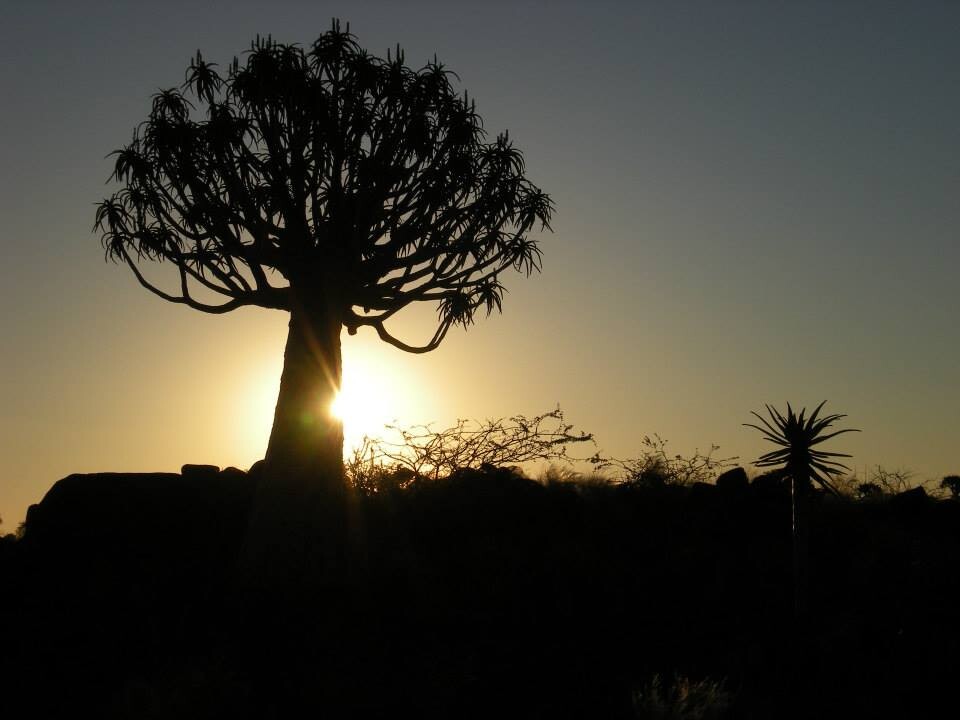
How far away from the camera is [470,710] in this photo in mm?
9039

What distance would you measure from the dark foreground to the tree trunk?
680mm

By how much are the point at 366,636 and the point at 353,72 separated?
24.4ft

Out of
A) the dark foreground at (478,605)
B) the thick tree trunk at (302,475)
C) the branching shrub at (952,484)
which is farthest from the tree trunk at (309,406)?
the branching shrub at (952,484)

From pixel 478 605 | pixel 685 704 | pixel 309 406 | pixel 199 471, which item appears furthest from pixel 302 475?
pixel 685 704

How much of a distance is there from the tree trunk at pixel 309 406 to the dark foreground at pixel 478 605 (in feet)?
2.23

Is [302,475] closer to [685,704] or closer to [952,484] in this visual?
[685,704]

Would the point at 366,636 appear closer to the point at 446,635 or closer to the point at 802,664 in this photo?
the point at 446,635

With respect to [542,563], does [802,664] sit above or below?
below

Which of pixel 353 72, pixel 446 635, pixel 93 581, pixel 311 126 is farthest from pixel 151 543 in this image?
pixel 353 72

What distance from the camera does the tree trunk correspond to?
42.3 ft

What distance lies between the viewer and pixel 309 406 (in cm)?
1308

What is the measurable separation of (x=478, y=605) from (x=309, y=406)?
3.51 meters

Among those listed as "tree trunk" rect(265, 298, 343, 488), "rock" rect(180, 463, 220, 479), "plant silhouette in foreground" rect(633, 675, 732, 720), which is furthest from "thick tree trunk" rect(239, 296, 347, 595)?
"plant silhouette in foreground" rect(633, 675, 732, 720)

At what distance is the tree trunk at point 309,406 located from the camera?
1289 cm
